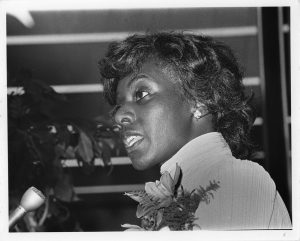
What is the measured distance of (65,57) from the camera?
Answer: 1324mm

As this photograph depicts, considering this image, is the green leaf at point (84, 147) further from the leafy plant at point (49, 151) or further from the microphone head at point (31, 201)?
the microphone head at point (31, 201)

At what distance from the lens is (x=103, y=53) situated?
4.30 feet

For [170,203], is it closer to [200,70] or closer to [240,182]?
[240,182]

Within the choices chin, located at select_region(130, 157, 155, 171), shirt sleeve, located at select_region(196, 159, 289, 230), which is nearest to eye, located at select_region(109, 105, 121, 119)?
chin, located at select_region(130, 157, 155, 171)

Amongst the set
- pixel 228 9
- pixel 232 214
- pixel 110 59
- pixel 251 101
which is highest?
pixel 228 9

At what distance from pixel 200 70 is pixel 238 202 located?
315mm

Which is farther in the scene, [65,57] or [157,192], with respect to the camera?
[65,57]

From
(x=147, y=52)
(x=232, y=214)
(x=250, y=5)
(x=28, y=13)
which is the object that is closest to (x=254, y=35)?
(x=250, y=5)

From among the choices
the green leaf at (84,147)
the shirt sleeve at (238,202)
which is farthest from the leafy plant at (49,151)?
the shirt sleeve at (238,202)

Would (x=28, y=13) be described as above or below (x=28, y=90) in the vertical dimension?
above

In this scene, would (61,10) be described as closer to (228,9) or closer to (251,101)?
(228,9)

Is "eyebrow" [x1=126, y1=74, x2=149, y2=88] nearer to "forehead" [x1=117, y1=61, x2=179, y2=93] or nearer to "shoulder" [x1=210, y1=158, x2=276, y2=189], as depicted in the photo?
"forehead" [x1=117, y1=61, x2=179, y2=93]

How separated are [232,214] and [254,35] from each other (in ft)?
1.48

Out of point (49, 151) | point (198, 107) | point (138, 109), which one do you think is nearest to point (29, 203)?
point (49, 151)
